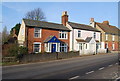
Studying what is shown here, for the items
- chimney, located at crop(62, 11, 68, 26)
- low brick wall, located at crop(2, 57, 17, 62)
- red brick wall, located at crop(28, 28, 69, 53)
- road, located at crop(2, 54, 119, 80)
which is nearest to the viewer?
road, located at crop(2, 54, 119, 80)

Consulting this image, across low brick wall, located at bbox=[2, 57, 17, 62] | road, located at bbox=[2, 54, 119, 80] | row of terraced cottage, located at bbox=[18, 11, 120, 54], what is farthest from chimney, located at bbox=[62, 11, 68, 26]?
road, located at bbox=[2, 54, 119, 80]

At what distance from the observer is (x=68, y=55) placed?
77.3ft

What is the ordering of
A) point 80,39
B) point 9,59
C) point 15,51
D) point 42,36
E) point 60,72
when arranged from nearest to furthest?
point 60,72
point 9,59
point 15,51
point 42,36
point 80,39

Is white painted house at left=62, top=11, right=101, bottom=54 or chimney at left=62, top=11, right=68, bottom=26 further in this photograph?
chimney at left=62, top=11, right=68, bottom=26

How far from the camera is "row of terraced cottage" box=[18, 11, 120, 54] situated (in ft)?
79.8

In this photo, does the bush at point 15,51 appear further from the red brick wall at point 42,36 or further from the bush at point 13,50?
the red brick wall at point 42,36

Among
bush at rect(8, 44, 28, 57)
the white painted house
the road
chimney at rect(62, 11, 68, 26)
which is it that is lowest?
the road

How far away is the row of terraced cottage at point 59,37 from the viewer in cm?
2431

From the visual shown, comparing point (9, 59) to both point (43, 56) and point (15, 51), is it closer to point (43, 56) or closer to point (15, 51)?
point (15, 51)

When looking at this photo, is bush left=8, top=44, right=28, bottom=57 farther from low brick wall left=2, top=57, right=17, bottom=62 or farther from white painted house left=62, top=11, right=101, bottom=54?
white painted house left=62, top=11, right=101, bottom=54

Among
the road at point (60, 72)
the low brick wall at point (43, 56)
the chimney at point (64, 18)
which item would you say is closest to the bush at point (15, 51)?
the low brick wall at point (43, 56)

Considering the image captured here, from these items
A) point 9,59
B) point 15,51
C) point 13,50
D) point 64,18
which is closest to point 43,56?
point 15,51

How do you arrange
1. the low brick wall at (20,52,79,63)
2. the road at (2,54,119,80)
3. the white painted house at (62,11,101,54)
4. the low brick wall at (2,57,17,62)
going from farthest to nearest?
the white painted house at (62,11,101,54) → the low brick wall at (20,52,79,63) → the low brick wall at (2,57,17,62) → the road at (2,54,119,80)

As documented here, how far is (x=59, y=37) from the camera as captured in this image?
28812 mm
